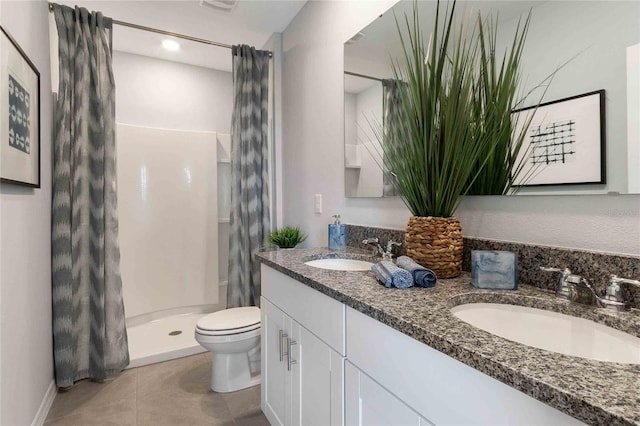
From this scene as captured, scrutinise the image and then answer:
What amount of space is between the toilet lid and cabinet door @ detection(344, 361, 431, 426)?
1084 mm

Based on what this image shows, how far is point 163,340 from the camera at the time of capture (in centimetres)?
255

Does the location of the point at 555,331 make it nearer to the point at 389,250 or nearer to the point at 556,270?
the point at 556,270

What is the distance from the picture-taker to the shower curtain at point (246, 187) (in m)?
2.50

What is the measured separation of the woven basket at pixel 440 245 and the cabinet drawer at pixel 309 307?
1.14 feet

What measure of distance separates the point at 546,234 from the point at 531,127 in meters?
0.32

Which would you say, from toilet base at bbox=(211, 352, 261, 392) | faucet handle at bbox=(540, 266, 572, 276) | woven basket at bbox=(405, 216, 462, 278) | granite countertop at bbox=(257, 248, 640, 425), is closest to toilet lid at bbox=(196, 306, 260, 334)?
toilet base at bbox=(211, 352, 261, 392)

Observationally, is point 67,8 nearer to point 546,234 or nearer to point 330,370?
point 330,370

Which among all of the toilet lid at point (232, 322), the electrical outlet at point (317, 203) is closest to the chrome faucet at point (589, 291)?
the electrical outlet at point (317, 203)

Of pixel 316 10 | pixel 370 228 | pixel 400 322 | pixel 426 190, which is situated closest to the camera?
pixel 400 322

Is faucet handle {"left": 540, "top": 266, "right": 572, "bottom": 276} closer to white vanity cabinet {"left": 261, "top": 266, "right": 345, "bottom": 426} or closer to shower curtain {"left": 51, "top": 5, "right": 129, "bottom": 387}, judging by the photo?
white vanity cabinet {"left": 261, "top": 266, "right": 345, "bottom": 426}

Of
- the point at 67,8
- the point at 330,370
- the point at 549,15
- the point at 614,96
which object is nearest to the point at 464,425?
the point at 330,370

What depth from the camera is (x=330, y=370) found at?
100 cm

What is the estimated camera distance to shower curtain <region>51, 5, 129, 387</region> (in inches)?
75.0

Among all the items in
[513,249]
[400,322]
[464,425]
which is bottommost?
[464,425]
